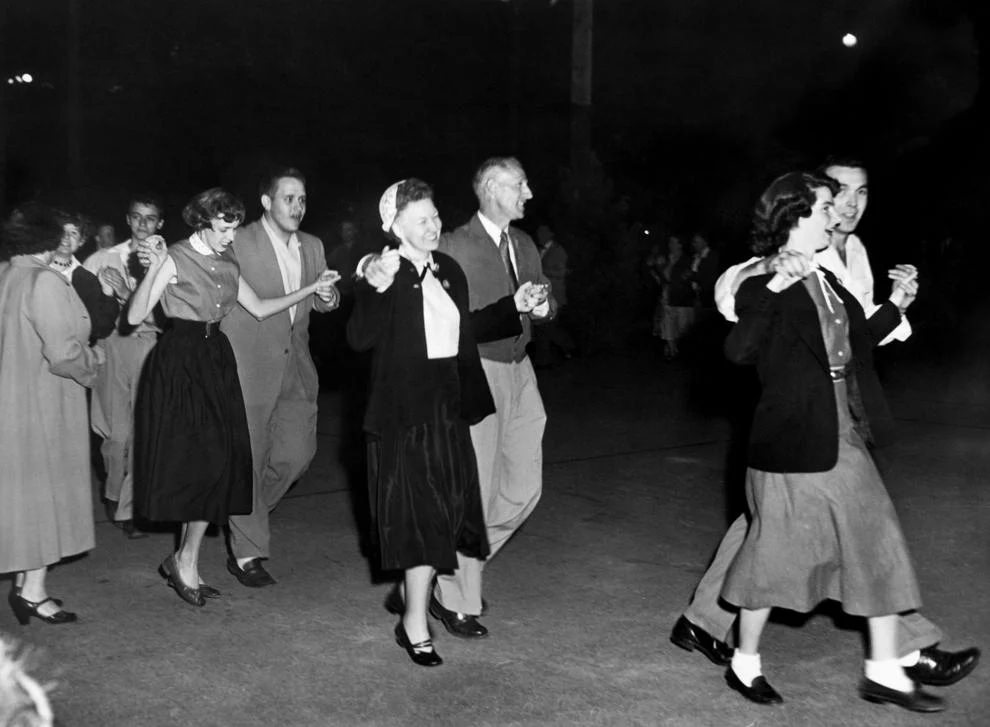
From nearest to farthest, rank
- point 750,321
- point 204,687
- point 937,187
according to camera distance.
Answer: point 750,321
point 204,687
point 937,187

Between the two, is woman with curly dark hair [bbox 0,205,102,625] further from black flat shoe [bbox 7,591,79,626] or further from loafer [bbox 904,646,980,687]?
loafer [bbox 904,646,980,687]

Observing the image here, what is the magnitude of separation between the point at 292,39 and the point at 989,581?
2643 cm

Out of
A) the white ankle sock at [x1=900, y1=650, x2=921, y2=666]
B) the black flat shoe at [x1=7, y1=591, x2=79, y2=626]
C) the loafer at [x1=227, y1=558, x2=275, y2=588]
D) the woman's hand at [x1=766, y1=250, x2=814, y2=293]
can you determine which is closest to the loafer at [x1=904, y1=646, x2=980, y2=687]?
the white ankle sock at [x1=900, y1=650, x2=921, y2=666]

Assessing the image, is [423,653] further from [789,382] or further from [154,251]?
[154,251]

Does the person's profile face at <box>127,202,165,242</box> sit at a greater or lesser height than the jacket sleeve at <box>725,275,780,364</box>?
greater

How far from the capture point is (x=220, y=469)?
6.01 m

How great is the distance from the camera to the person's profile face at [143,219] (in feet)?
25.9

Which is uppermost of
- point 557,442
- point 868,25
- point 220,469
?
point 868,25

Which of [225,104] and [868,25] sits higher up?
[868,25]

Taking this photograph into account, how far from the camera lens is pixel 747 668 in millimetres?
4664

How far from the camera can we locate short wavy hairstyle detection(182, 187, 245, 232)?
19.6ft

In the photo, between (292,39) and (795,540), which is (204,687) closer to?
(795,540)

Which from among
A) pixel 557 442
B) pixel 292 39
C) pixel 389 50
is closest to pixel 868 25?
pixel 389 50

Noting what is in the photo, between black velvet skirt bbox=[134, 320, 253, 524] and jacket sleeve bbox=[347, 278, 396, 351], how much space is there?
Result: 1230mm
